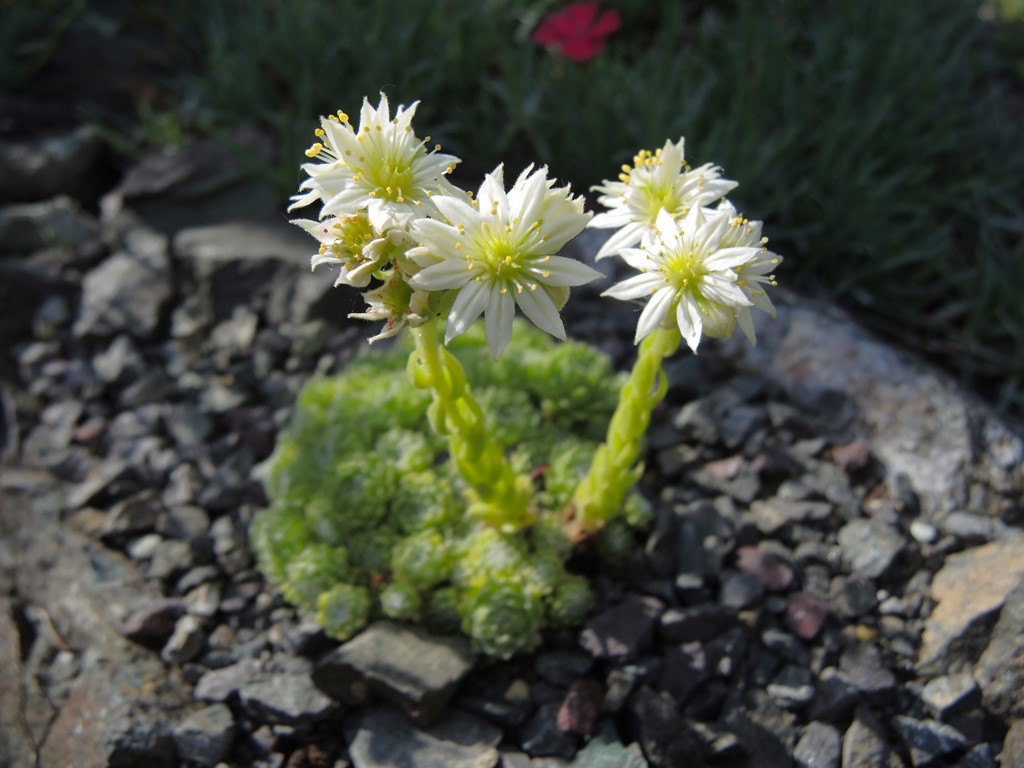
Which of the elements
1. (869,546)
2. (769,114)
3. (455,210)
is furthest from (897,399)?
(455,210)

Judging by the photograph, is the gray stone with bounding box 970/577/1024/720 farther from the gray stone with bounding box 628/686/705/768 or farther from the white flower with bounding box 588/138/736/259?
the white flower with bounding box 588/138/736/259

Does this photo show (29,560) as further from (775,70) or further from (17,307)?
(775,70)

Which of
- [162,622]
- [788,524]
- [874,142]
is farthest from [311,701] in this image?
[874,142]

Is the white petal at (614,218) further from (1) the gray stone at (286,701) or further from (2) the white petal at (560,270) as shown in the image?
(1) the gray stone at (286,701)

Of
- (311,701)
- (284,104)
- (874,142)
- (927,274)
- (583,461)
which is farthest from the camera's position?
(284,104)

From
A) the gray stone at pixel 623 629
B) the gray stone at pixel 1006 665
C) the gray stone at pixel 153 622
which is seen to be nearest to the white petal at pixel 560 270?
the gray stone at pixel 623 629

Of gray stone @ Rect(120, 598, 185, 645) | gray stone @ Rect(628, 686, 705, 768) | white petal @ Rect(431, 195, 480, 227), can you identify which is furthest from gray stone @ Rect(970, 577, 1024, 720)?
gray stone @ Rect(120, 598, 185, 645)
